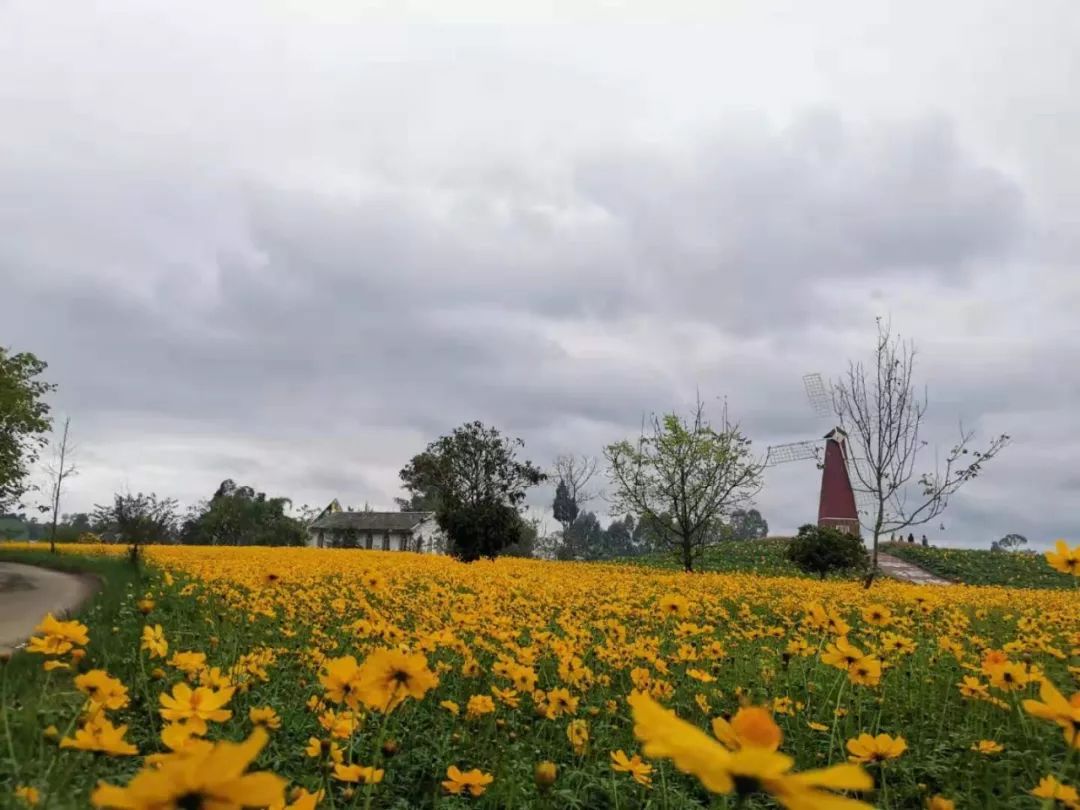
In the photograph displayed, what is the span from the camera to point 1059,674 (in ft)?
18.0

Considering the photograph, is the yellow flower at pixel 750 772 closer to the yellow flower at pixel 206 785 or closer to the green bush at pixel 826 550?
the yellow flower at pixel 206 785

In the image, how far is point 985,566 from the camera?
3178 cm

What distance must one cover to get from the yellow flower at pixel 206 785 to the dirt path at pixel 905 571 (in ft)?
97.8

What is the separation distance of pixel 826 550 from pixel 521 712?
19.2 metres

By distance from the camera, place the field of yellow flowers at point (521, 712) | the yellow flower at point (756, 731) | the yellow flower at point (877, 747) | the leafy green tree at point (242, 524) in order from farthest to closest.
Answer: the leafy green tree at point (242, 524) < the yellow flower at point (877, 747) < the field of yellow flowers at point (521, 712) < the yellow flower at point (756, 731)

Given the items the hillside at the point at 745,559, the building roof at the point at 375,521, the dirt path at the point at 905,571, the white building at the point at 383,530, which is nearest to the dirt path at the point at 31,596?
the hillside at the point at 745,559

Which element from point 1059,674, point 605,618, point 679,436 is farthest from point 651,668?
point 679,436

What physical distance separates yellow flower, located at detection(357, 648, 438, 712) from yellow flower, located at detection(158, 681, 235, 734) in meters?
0.36

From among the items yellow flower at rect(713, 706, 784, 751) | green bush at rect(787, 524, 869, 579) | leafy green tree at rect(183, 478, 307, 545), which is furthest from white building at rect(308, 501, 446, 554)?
yellow flower at rect(713, 706, 784, 751)

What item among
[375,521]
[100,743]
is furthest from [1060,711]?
[375,521]

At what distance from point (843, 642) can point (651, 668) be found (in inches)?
113

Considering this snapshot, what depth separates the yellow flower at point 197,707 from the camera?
180 cm

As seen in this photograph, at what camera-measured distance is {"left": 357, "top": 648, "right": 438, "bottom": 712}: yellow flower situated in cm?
165

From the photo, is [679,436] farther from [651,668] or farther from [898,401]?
[651,668]
